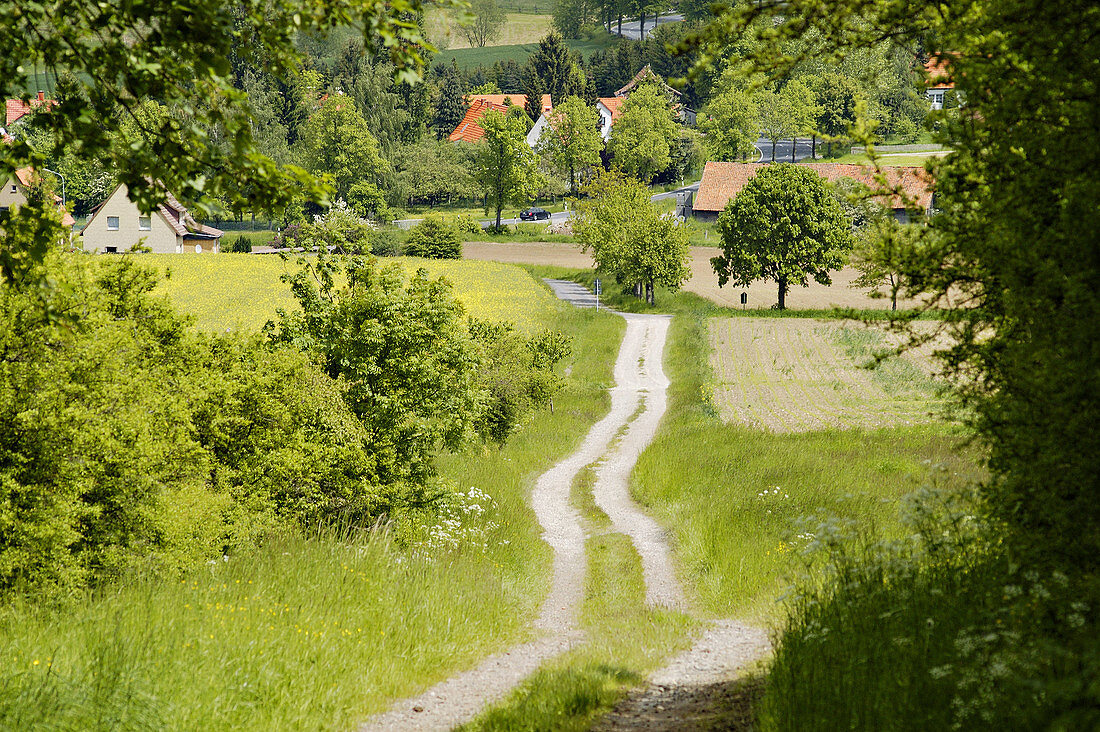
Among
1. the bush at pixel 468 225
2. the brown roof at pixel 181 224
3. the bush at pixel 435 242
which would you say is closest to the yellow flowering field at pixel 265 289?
the bush at pixel 435 242

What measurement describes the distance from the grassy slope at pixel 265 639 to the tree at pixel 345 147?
95033mm

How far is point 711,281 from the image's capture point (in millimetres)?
77062

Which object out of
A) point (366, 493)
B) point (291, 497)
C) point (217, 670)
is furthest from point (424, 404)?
point (217, 670)

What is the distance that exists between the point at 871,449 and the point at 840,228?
42.8m

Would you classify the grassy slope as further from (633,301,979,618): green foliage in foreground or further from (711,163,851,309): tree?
(711,163,851,309): tree

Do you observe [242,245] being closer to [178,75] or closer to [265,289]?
[265,289]

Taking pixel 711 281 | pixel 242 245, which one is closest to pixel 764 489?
pixel 711 281

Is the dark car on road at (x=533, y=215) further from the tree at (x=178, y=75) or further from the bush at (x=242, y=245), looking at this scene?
the tree at (x=178, y=75)

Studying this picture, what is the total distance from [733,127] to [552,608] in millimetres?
117005

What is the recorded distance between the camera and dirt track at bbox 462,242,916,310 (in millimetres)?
68312

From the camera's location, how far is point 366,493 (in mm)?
13945

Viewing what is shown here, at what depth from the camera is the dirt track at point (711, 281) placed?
6831 centimetres

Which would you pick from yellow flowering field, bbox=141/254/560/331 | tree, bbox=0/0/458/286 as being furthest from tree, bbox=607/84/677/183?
tree, bbox=0/0/458/286

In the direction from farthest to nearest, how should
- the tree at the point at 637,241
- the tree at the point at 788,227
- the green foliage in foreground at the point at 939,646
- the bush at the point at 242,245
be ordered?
the bush at the point at 242,245 → the tree at the point at 637,241 → the tree at the point at 788,227 → the green foliage in foreground at the point at 939,646
